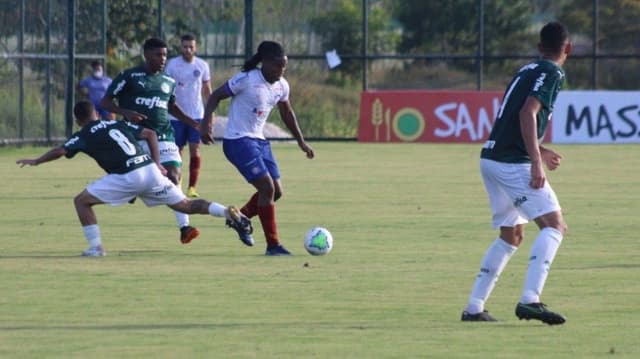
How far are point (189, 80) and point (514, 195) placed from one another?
1315 cm

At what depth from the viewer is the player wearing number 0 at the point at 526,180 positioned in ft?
34.2

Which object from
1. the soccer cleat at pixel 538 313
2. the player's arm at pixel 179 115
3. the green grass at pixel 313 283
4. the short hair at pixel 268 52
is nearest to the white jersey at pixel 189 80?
the green grass at pixel 313 283

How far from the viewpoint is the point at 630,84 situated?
151 feet

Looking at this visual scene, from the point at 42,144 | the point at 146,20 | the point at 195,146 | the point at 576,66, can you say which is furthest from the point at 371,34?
the point at 195,146

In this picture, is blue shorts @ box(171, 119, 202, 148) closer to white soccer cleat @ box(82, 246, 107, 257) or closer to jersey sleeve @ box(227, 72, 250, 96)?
jersey sleeve @ box(227, 72, 250, 96)

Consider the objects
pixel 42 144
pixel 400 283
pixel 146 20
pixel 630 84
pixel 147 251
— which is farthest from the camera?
pixel 630 84

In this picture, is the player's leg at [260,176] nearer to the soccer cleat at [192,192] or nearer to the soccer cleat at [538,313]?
the soccer cleat at [538,313]

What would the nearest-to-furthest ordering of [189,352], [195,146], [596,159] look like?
[189,352], [195,146], [596,159]

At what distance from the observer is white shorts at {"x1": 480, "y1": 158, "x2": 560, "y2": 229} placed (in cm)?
1051

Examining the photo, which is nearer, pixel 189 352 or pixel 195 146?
pixel 189 352

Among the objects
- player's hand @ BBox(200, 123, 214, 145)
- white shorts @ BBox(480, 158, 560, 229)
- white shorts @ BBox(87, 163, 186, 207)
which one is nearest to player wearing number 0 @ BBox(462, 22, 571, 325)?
white shorts @ BBox(480, 158, 560, 229)

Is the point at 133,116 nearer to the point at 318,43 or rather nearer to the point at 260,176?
the point at 260,176

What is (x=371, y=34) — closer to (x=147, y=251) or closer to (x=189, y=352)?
(x=147, y=251)

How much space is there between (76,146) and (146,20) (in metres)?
27.1
